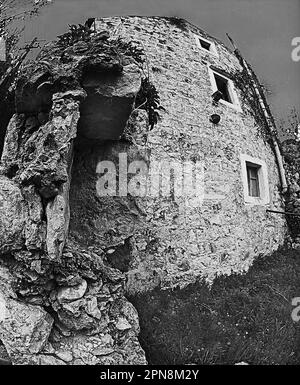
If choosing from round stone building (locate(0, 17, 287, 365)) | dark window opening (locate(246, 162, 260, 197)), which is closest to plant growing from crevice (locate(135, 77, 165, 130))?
round stone building (locate(0, 17, 287, 365))

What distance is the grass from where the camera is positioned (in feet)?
14.9

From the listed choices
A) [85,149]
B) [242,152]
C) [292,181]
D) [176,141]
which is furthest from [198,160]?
[292,181]

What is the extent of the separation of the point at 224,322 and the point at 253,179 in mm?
5320

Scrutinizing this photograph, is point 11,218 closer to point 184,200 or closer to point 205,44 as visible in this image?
point 184,200

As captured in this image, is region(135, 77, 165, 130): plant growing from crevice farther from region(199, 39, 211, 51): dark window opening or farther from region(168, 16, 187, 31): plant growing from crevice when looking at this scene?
region(199, 39, 211, 51): dark window opening

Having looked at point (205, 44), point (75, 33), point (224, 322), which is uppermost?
point (205, 44)

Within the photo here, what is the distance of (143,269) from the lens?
278 inches

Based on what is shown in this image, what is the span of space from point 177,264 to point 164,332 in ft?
8.45

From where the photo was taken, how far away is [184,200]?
26.1 feet

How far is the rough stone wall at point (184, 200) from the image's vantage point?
285 inches

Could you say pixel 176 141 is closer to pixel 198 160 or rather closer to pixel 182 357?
pixel 198 160

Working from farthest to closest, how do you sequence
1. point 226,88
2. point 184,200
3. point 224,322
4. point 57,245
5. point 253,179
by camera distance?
point 226,88
point 253,179
point 184,200
point 224,322
point 57,245

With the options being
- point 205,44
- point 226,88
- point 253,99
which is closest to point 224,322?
point 226,88

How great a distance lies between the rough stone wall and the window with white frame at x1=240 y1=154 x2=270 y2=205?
0.25 meters
